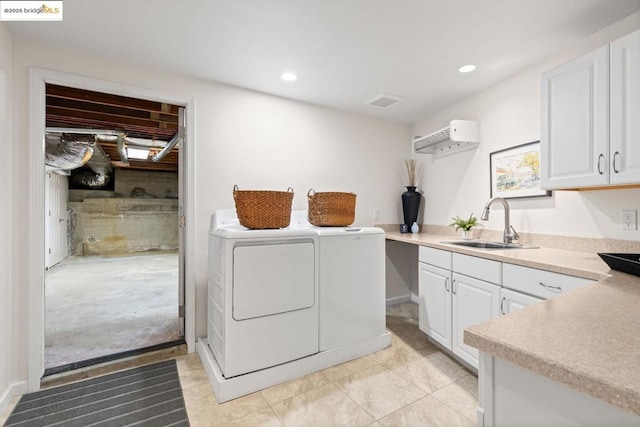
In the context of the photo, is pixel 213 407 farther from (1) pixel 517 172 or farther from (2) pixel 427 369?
(1) pixel 517 172

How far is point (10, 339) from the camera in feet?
6.15

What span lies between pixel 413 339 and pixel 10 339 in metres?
2.99

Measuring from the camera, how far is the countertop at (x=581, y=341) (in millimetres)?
444

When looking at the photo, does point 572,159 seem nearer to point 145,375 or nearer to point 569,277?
point 569,277

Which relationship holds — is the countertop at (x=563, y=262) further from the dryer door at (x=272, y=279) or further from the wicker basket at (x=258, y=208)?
the wicker basket at (x=258, y=208)

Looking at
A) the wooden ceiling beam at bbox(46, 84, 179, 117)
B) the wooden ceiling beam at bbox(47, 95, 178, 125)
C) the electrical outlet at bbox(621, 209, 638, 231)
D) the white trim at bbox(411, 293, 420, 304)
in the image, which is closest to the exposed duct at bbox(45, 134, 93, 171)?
the wooden ceiling beam at bbox(47, 95, 178, 125)

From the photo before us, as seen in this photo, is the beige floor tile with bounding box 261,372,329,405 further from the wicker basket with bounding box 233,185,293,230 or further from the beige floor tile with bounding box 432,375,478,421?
the wicker basket with bounding box 233,185,293,230

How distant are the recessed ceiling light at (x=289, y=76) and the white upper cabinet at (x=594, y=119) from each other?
5.99 feet

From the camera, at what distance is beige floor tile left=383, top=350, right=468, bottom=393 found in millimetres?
1982

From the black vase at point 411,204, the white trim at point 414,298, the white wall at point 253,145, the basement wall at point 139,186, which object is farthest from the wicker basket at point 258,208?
the basement wall at point 139,186

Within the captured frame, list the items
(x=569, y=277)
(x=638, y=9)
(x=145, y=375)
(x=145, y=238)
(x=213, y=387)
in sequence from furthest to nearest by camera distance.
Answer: (x=145, y=238)
(x=145, y=375)
(x=213, y=387)
(x=638, y=9)
(x=569, y=277)

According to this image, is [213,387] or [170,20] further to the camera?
[213,387]

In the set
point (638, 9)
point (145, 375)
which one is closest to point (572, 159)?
point (638, 9)

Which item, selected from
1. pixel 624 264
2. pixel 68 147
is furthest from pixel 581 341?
pixel 68 147
